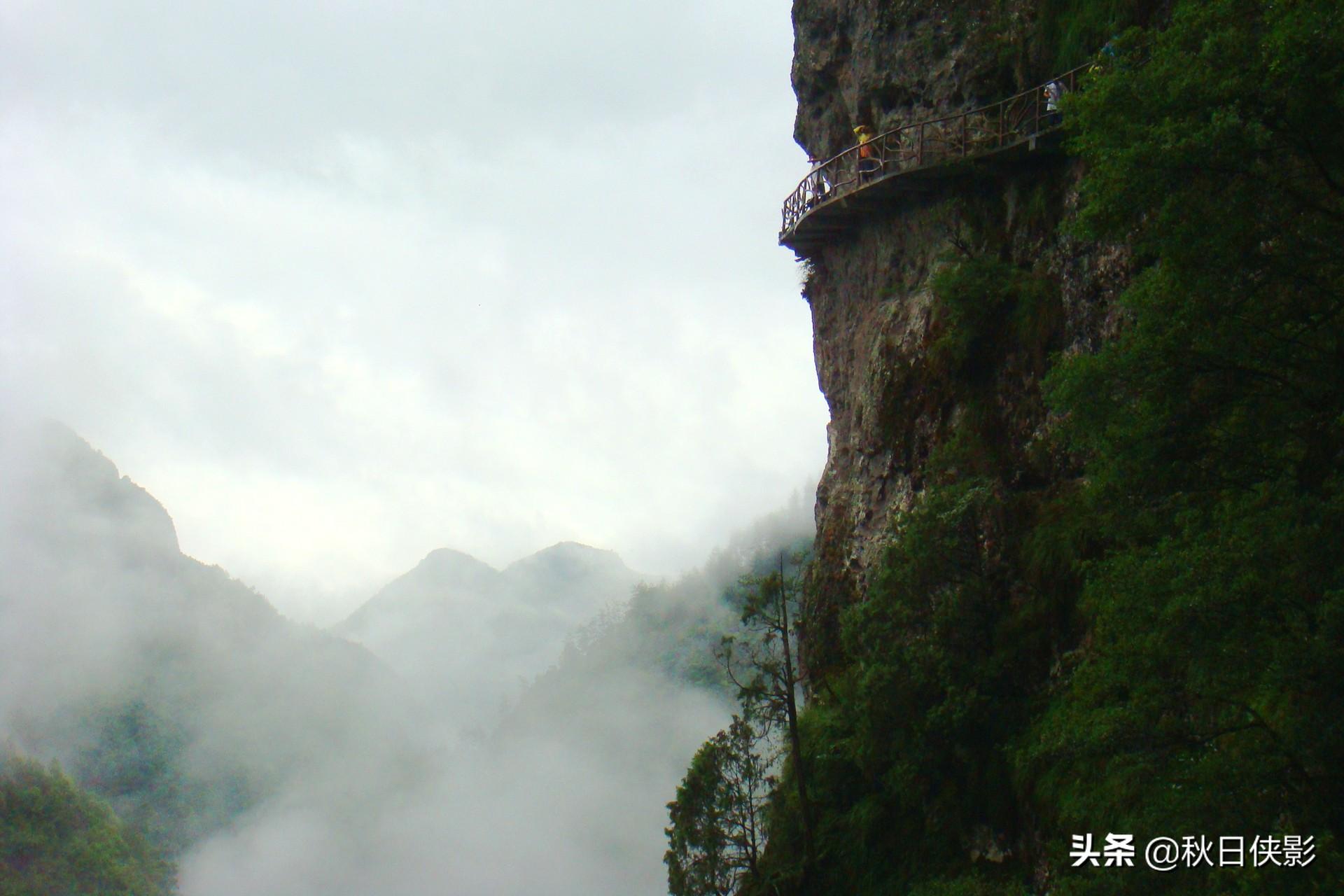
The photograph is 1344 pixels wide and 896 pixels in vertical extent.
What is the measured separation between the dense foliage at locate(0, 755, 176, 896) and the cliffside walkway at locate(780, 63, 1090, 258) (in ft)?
165

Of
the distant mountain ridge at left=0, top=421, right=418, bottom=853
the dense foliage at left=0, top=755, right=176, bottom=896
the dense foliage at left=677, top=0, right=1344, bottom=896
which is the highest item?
the distant mountain ridge at left=0, top=421, right=418, bottom=853

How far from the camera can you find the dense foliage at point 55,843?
5497 centimetres

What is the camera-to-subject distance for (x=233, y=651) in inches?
5221

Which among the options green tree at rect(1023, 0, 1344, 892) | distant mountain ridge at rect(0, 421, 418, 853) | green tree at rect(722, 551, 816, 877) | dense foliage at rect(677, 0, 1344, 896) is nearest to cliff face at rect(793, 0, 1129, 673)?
green tree at rect(722, 551, 816, 877)

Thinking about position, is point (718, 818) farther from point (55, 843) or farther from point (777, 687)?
point (55, 843)

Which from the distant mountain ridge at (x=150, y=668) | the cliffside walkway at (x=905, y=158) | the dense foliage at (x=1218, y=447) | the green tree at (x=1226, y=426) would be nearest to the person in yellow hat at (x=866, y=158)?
the cliffside walkway at (x=905, y=158)

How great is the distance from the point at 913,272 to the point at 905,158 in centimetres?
255

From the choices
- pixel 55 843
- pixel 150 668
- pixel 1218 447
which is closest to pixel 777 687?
pixel 1218 447

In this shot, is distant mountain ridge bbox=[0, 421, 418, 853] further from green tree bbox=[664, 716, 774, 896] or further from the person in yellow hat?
the person in yellow hat

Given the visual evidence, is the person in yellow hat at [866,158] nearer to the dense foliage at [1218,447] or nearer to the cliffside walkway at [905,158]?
the cliffside walkway at [905,158]

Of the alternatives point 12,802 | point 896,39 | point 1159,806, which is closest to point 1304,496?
point 1159,806

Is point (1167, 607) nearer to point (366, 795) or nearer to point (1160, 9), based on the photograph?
point (1160, 9)

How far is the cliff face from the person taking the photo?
66.6 feet

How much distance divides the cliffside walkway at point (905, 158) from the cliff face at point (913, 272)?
1.38ft
